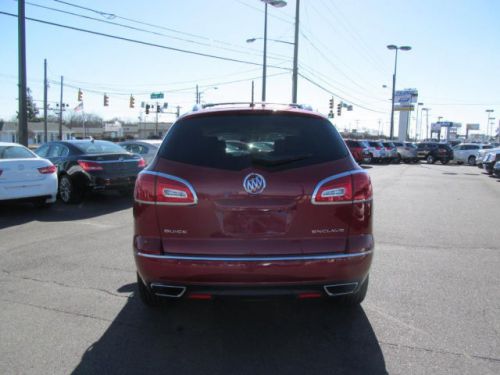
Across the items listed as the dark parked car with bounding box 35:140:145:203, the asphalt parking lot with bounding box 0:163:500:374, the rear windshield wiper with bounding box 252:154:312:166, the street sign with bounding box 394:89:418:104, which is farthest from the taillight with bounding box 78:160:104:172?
the street sign with bounding box 394:89:418:104

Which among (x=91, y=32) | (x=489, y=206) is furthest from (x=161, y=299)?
(x=91, y=32)

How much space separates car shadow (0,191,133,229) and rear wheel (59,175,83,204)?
129mm

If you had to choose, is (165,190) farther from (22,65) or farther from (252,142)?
(22,65)

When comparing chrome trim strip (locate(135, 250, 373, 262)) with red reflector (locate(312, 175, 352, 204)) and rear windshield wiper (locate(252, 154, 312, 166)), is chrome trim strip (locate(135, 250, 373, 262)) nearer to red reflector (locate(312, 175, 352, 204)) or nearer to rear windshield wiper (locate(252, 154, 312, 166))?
red reflector (locate(312, 175, 352, 204))

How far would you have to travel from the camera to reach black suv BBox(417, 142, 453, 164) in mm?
37188

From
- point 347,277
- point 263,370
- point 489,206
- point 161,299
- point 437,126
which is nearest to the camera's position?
point 263,370

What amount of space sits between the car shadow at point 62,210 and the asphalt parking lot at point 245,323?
2413 millimetres

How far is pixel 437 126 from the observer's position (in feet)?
373

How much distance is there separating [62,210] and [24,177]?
116 centimetres

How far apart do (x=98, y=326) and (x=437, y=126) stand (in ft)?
397

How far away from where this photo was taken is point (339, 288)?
332cm

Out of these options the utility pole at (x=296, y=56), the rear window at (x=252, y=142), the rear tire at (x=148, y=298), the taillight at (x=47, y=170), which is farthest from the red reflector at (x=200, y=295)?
the utility pole at (x=296, y=56)

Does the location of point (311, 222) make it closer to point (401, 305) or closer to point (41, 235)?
point (401, 305)

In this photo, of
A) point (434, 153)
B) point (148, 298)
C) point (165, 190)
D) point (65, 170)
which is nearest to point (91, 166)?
point (65, 170)
